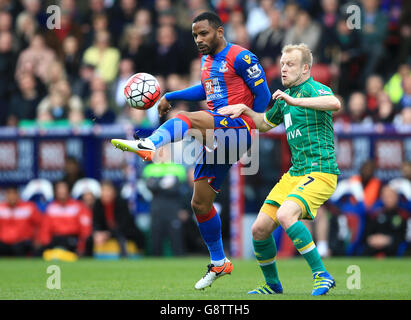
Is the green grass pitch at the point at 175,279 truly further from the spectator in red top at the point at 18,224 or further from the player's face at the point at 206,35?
the player's face at the point at 206,35

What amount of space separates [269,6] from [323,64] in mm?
2210

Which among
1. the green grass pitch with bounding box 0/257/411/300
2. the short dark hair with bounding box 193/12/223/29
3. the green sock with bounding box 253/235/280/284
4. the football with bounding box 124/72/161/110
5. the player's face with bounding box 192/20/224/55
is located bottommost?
the green grass pitch with bounding box 0/257/411/300

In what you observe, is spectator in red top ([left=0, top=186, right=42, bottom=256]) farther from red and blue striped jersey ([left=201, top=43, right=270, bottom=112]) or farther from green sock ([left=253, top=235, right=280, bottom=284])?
green sock ([left=253, top=235, right=280, bottom=284])

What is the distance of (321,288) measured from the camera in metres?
7.71

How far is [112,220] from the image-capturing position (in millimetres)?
14836

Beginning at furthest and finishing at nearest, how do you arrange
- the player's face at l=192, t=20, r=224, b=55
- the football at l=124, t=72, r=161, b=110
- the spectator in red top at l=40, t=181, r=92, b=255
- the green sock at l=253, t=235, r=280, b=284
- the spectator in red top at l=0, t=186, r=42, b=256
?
1. the spectator in red top at l=0, t=186, r=42, b=256
2. the spectator in red top at l=40, t=181, r=92, b=255
3. the player's face at l=192, t=20, r=224, b=55
4. the football at l=124, t=72, r=161, b=110
5. the green sock at l=253, t=235, r=280, b=284

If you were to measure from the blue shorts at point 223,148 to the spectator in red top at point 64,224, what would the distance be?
21.5ft

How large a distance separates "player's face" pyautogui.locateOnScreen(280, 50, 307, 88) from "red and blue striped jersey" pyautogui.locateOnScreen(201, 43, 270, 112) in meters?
0.51

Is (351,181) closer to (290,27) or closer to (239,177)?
(239,177)

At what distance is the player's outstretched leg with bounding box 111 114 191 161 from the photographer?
7.52 m

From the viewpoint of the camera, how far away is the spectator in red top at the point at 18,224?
1521 cm

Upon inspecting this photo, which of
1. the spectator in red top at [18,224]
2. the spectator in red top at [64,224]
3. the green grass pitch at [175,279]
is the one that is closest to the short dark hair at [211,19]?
the green grass pitch at [175,279]

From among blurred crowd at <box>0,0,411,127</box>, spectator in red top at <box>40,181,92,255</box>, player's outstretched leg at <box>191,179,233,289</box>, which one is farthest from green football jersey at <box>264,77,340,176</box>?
spectator in red top at <box>40,181,92,255</box>
